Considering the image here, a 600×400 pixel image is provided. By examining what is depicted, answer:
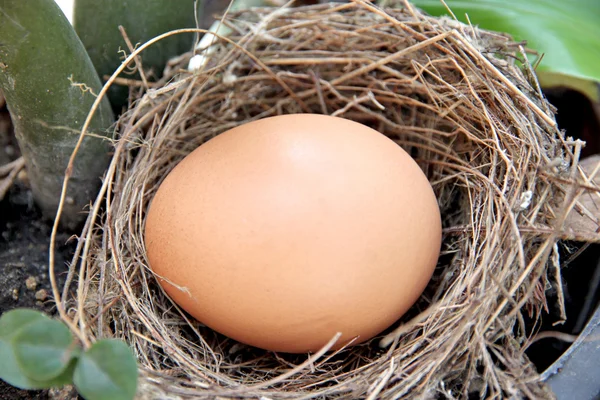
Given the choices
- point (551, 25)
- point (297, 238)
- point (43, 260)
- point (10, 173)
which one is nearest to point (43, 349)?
point (297, 238)

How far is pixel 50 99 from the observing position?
2.27 ft

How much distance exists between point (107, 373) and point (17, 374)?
8 cm

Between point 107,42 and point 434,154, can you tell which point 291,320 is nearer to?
point 434,154

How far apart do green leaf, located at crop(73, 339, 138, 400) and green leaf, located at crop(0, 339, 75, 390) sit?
28 mm

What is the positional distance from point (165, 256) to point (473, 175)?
1.52 ft

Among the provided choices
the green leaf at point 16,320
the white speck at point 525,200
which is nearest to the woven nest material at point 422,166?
the white speck at point 525,200

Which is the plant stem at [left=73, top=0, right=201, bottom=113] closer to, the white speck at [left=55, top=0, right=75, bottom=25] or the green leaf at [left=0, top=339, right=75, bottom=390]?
the white speck at [left=55, top=0, right=75, bottom=25]

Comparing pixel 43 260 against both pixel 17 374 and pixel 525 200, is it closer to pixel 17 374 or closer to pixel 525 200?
pixel 17 374

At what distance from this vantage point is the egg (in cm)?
64

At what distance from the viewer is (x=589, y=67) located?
0.84m

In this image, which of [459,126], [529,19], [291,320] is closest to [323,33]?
[459,126]

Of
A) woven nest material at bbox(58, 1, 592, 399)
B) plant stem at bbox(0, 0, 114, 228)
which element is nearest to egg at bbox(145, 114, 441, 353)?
woven nest material at bbox(58, 1, 592, 399)

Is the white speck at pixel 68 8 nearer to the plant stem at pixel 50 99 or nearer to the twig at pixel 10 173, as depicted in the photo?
the plant stem at pixel 50 99

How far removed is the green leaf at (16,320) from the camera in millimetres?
466
